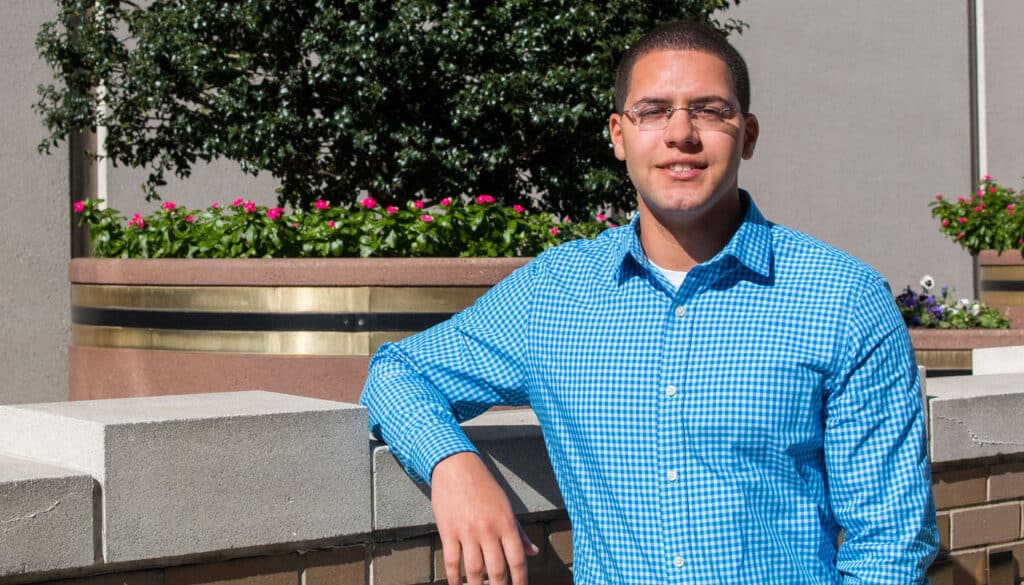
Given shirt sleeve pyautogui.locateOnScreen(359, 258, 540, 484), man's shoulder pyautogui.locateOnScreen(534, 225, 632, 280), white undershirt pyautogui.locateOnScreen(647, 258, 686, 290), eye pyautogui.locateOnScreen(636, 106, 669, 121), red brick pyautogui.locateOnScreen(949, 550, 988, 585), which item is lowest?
red brick pyautogui.locateOnScreen(949, 550, 988, 585)

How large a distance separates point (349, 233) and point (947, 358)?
4.18 metres

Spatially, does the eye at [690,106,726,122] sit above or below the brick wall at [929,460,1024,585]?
above

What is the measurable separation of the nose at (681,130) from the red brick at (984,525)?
186 centimetres

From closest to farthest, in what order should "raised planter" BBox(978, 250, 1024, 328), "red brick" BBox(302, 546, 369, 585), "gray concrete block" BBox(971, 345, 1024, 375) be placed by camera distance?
1. "red brick" BBox(302, 546, 369, 585)
2. "gray concrete block" BBox(971, 345, 1024, 375)
3. "raised planter" BBox(978, 250, 1024, 328)

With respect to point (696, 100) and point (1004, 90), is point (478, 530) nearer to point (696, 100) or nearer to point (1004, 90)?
point (696, 100)

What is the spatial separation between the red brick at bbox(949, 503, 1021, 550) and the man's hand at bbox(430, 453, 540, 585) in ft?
6.14

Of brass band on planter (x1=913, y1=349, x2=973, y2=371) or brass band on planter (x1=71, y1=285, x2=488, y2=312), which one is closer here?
brass band on planter (x1=71, y1=285, x2=488, y2=312)

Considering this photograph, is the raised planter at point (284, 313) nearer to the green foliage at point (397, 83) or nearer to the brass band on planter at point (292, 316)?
the brass band on planter at point (292, 316)

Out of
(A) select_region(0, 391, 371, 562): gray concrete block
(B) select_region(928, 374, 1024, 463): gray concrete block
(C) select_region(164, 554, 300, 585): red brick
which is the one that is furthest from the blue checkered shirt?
(B) select_region(928, 374, 1024, 463): gray concrete block

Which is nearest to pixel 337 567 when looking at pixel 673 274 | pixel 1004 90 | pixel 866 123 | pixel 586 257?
pixel 586 257

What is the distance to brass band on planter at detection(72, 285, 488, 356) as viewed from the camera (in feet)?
14.4

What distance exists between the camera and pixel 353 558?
2.39m

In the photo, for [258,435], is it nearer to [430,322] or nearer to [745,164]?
[430,322]

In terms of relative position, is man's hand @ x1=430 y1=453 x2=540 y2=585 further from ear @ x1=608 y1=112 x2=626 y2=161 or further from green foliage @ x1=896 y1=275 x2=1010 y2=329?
green foliage @ x1=896 y1=275 x2=1010 y2=329
